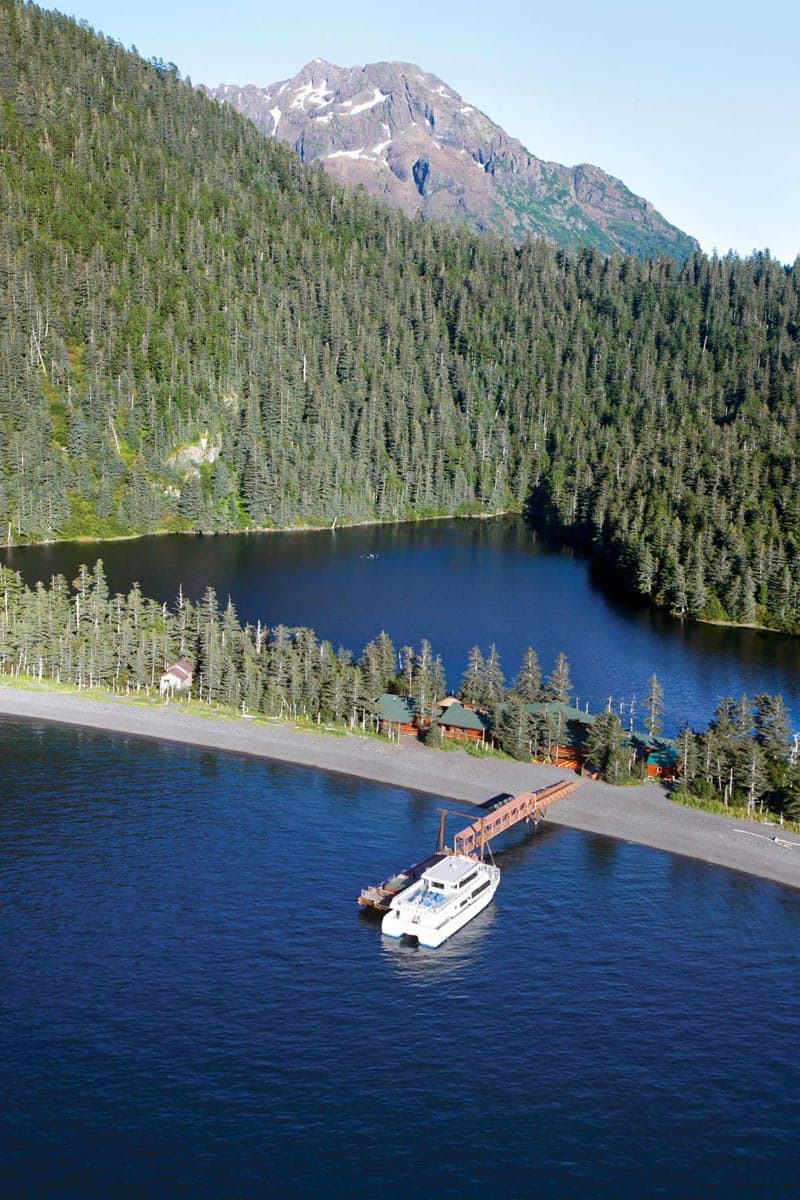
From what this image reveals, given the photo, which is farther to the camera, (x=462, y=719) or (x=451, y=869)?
(x=462, y=719)

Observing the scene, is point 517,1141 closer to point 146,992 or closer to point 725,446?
point 146,992

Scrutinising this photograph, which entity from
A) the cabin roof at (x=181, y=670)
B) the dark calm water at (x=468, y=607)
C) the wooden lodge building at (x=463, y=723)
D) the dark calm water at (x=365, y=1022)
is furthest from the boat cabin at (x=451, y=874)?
the cabin roof at (x=181, y=670)

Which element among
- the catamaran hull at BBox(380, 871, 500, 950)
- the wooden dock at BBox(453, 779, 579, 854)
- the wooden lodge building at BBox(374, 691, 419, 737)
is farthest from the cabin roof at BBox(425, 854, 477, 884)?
the wooden lodge building at BBox(374, 691, 419, 737)

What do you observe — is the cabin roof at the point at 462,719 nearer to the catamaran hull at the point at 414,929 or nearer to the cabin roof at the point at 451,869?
the cabin roof at the point at 451,869

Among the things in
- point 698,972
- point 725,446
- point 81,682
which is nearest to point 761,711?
point 698,972

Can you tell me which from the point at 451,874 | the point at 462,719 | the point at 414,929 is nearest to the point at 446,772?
the point at 462,719

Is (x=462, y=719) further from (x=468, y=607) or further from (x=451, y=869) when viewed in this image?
(x=468, y=607)
